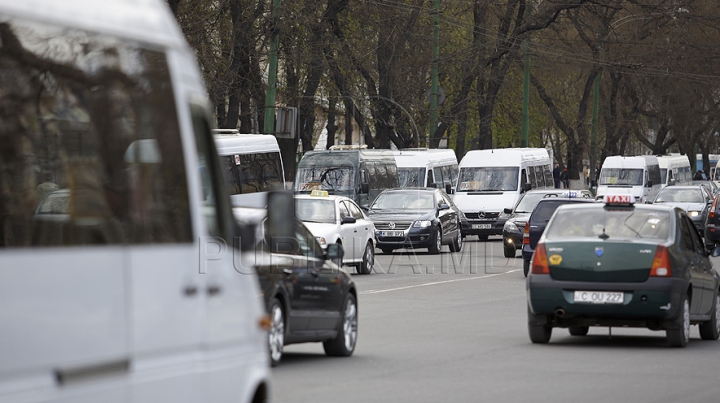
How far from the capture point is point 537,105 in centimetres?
7312

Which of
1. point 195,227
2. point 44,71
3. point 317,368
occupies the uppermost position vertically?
point 44,71

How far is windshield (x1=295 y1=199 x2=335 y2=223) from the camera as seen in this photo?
78.9ft

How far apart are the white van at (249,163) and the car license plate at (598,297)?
1624 centimetres

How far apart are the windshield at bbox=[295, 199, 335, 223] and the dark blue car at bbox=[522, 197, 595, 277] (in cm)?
360

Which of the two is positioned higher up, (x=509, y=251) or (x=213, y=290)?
(x=213, y=290)

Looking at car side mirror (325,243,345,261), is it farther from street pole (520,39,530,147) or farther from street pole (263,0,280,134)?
street pole (520,39,530,147)

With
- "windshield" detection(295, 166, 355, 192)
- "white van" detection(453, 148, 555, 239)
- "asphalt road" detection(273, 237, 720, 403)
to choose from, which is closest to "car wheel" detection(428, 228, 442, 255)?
"windshield" detection(295, 166, 355, 192)

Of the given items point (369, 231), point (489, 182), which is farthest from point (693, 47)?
point (369, 231)

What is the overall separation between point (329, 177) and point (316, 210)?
12.0 meters

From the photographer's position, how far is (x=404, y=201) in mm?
32281

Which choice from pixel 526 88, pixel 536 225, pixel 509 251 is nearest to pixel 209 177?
pixel 536 225

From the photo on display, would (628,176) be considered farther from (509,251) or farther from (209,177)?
(209,177)

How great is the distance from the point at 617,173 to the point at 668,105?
18.9m

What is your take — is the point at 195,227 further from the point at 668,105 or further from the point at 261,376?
the point at 668,105
